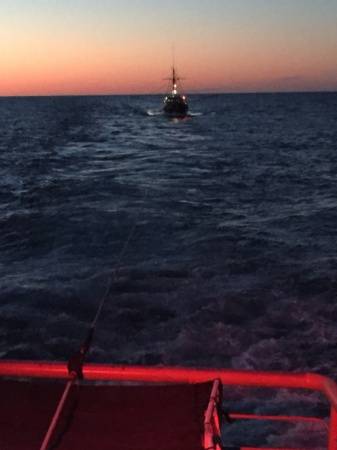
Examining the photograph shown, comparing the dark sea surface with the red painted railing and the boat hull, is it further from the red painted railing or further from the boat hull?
the boat hull

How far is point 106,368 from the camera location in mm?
2492

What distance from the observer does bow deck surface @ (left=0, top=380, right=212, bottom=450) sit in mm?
2508

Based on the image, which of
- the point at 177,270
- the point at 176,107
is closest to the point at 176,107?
the point at 176,107

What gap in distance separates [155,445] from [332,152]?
124 ft

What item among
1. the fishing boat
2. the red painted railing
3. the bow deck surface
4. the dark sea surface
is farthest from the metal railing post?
the fishing boat

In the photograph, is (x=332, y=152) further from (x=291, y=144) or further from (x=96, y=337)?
(x=96, y=337)

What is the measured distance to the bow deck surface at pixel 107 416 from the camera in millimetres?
2508

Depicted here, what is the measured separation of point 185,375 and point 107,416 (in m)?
0.51

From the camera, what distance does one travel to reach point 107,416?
2.69 meters

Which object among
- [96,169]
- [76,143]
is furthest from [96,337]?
[76,143]

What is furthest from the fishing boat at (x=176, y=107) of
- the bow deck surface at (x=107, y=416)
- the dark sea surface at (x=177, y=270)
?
the bow deck surface at (x=107, y=416)

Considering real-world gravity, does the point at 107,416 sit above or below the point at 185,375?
below

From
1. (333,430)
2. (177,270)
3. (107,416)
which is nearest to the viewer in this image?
(333,430)

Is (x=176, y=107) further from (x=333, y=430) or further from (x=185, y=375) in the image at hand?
(x=333, y=430)
